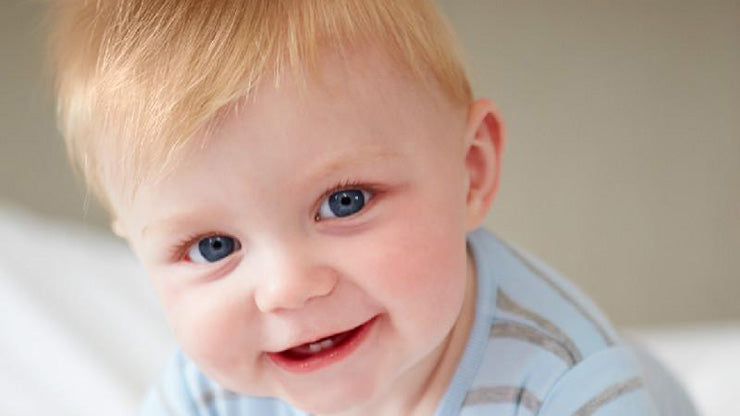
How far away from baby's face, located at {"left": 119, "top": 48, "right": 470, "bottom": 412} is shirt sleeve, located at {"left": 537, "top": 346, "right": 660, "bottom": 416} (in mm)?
106

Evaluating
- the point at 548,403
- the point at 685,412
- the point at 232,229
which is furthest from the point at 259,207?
the point at 685,412

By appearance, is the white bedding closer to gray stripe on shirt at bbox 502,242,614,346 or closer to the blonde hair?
gray stripe on shirt at bbox 502,242,614,346

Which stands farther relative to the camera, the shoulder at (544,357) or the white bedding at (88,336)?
the white bedding at (88,336)

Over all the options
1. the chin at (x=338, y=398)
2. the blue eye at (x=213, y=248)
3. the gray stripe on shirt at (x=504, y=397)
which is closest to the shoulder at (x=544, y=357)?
the gray stripe on shirt at (x=504, y=397)

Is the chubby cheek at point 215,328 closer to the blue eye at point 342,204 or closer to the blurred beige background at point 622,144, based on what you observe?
the blue eye at point 342,204

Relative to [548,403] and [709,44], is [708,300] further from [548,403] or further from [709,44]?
[548,403]

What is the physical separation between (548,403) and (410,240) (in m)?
0.19

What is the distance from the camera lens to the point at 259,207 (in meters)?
0.71

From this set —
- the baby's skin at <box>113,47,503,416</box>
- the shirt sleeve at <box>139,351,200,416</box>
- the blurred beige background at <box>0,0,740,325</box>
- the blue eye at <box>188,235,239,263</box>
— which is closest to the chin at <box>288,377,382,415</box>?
the baby's skin at <box>113,47,503,416</box>

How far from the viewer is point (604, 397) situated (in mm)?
846

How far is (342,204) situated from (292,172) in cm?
5

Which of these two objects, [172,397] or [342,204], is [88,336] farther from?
[342,204]

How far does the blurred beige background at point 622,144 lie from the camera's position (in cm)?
139

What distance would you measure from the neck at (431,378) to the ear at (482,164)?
0.30ft
